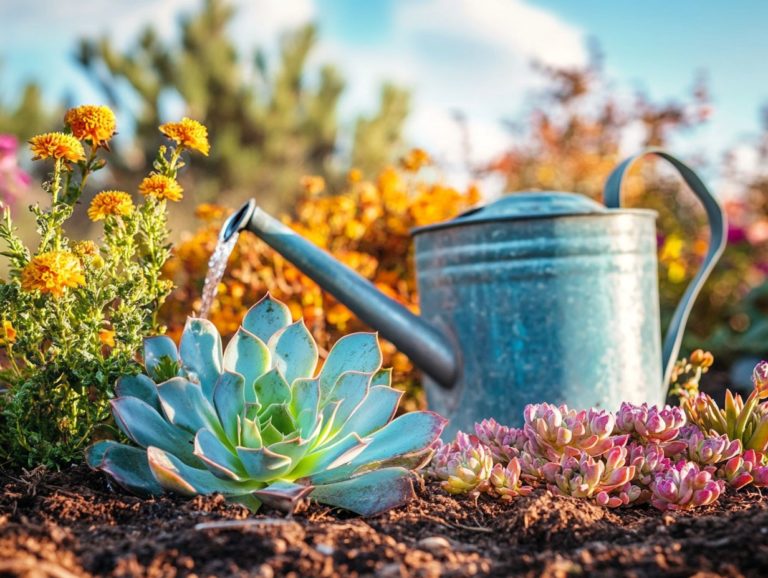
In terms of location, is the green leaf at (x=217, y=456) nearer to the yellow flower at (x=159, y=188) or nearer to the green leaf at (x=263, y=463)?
the green leaf at (x=263, y=463)

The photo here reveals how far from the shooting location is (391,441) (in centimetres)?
142

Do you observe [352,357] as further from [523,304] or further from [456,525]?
[523,304]

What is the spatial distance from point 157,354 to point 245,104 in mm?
10800

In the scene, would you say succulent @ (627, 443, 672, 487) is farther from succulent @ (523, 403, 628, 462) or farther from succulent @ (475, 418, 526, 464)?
succulent @ (475, 418, 526, 464)

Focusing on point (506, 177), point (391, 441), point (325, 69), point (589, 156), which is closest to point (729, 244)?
point (589, 156)

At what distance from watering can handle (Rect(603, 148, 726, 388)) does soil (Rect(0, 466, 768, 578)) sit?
3.20ft

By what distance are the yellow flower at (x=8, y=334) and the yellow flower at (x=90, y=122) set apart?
37 cm

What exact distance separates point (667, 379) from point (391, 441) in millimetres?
1227

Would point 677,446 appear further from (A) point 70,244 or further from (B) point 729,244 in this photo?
(B) point 729,244

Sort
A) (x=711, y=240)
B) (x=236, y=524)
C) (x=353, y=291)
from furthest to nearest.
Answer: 1. (x=711, y=240)
2. (x=353, y=291)
3. (x=236, y=524)

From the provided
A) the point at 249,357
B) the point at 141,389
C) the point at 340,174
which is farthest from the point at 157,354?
the point at 340,174

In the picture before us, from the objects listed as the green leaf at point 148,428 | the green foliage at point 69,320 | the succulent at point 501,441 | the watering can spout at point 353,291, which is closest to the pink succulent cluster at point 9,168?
the watering can spout at point 353,291

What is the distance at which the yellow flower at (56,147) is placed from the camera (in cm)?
138

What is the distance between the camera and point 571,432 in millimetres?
1403
